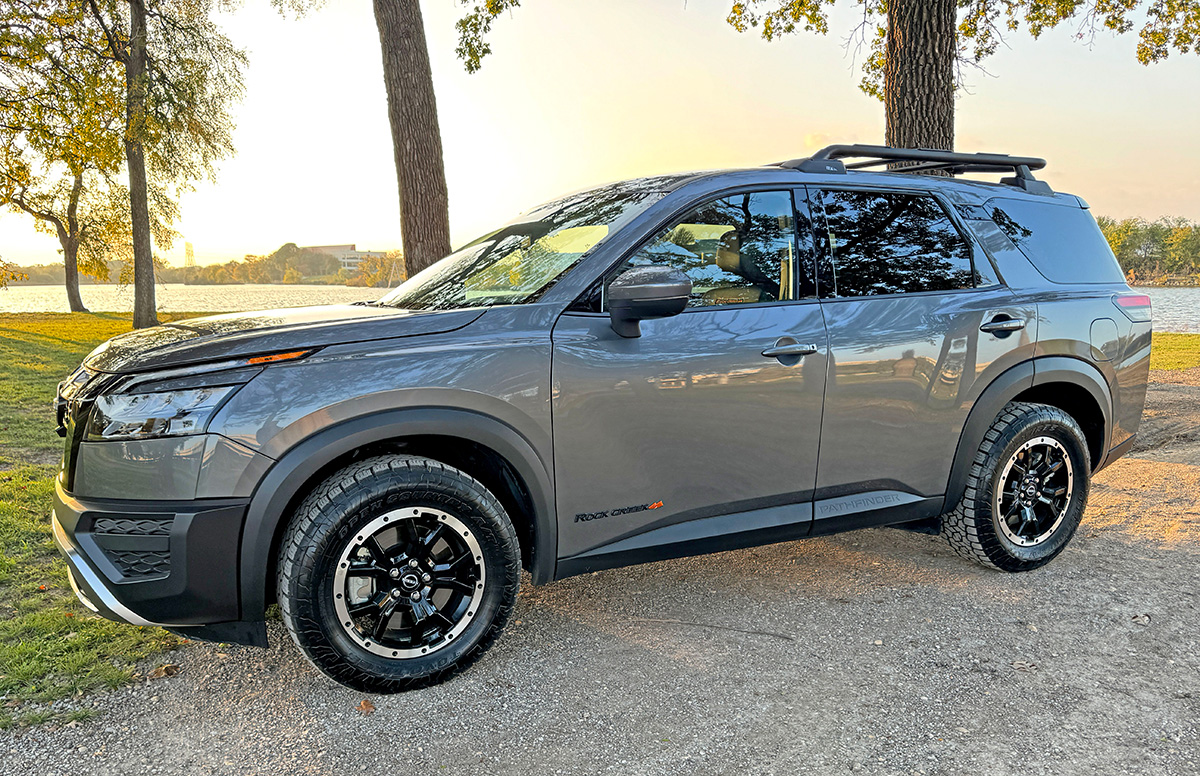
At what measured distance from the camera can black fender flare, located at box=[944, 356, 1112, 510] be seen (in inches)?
151

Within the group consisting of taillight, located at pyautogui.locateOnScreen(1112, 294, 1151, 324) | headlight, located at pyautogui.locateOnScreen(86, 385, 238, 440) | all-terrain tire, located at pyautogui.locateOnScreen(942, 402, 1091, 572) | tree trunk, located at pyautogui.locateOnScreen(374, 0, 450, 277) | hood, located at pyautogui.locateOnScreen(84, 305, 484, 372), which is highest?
tree trunk, located at pyautogui.locateOnScreen(374, 0, 450, 277)

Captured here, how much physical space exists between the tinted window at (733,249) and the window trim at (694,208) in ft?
0.05

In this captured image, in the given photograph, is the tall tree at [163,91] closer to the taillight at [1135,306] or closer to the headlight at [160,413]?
the headlight at [160,413]

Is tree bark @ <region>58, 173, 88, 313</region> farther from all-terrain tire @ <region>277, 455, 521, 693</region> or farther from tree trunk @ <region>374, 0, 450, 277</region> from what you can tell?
all-terrain tire @ <region>277, 455, 521, 693</region>

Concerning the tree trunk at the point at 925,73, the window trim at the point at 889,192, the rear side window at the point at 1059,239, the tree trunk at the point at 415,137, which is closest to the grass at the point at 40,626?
the window trim at the point at 889,192

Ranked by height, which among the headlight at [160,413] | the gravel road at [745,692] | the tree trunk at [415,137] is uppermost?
the tree trunk at [415,137]

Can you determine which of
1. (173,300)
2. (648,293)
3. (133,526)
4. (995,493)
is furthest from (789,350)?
(173,300)

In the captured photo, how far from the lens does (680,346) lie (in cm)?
314

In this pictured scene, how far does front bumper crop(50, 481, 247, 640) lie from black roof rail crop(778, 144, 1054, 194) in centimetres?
283

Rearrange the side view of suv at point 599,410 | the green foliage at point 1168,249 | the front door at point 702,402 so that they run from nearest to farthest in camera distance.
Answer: the side view of suv at point 599,410, the front door at point 702,402, the green foliage at point 1168,249

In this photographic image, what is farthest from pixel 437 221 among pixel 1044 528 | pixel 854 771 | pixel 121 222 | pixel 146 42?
pixel 121 222

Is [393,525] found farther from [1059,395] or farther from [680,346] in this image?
[1059,395]

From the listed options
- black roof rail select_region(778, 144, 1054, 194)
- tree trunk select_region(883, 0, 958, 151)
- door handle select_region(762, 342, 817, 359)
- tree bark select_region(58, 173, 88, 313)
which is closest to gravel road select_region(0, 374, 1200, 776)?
door handle select_region(762, 342, 817, 359)

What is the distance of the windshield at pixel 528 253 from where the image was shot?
3256 mm
